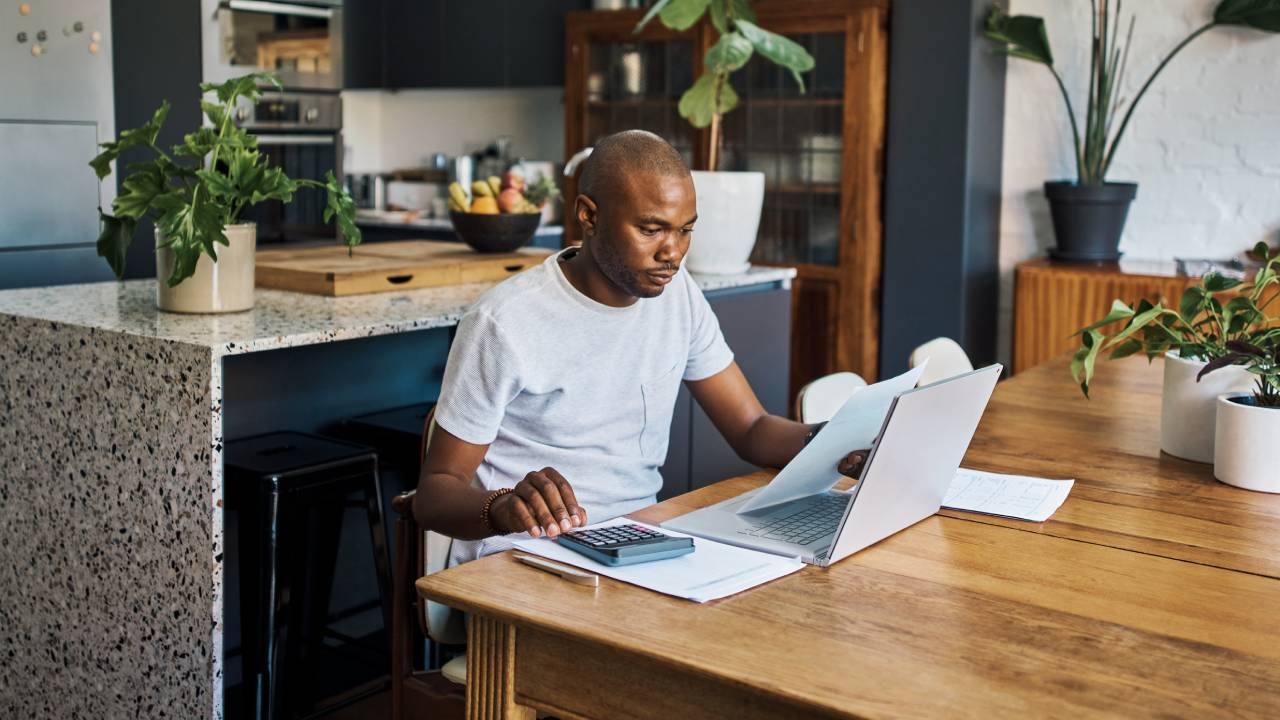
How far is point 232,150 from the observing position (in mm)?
2521

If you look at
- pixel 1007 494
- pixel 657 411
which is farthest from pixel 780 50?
pixel 1007 494

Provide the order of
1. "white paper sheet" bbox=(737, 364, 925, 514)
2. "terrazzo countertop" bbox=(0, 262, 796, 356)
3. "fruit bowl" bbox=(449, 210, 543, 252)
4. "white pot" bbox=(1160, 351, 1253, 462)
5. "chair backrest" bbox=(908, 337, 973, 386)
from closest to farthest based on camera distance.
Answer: "white paper sheet" bbox=(737, 364, 925, 514)
"white pot" bbox=(1160, 351, 1253, 462)
"terrazzo countertop" bbox=(0, 262, 796, 356)
"chair backrest" bbox=(908, 337, 973, 386)
"fruit bowl" bbox=(449, 210, 543, 252)

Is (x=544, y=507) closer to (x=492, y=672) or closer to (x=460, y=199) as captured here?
(x=492, y=672)

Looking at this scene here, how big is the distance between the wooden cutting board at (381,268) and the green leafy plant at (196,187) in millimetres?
343

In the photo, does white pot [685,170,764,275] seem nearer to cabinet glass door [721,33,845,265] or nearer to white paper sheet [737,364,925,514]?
cabinet glass door [721,33,845,265]

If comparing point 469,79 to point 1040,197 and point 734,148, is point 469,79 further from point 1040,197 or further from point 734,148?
point 1040,197

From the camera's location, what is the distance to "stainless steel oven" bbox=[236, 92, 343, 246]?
5.58 meters

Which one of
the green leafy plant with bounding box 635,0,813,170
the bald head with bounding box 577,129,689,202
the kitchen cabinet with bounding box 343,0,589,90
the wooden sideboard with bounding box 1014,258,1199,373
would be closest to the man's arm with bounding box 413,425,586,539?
the bald head with bounding box 577,129,689,202

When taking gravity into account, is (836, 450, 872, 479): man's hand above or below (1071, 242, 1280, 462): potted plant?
below

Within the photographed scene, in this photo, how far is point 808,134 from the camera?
16.0 ft

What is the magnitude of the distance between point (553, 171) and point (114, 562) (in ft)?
12.9

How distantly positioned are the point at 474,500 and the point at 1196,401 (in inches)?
45.3

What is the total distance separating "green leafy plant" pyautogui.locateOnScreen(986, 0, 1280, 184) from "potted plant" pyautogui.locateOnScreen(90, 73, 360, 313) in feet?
9.04

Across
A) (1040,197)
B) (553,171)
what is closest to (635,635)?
(1040,197)
